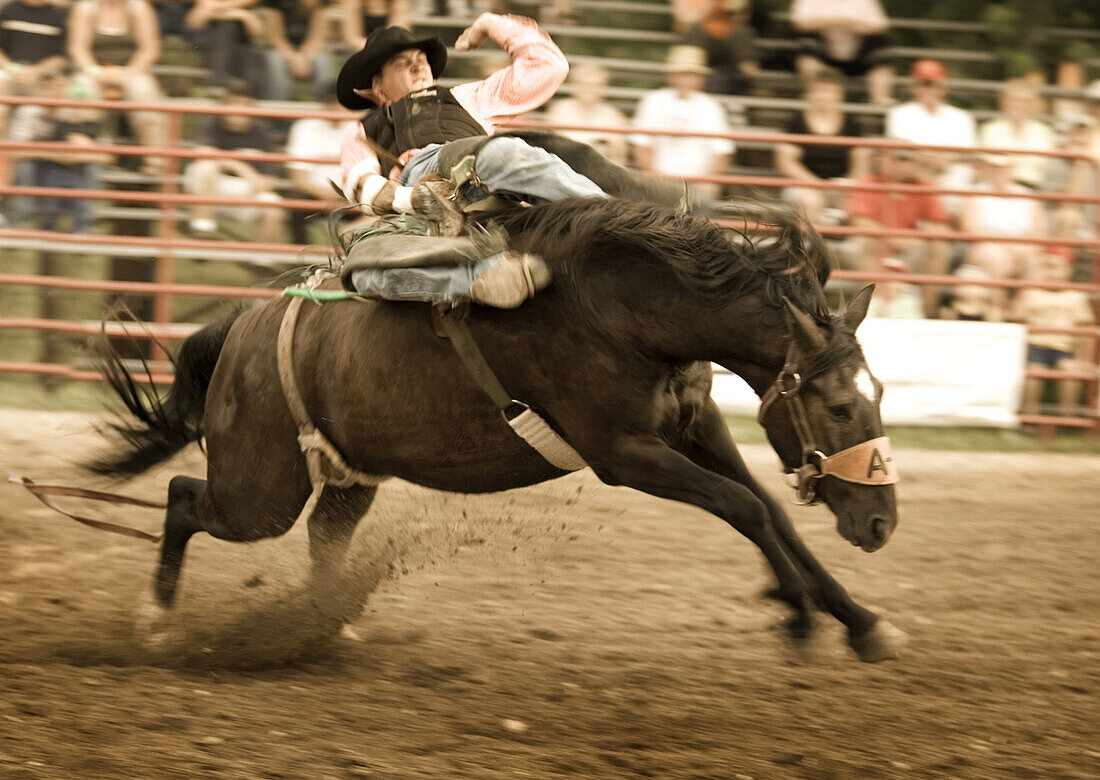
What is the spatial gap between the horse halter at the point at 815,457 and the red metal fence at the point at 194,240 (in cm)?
436

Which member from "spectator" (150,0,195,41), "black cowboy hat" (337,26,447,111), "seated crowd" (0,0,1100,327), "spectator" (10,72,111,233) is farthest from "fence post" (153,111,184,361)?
"black cowboy hat" (337,26,447,111)

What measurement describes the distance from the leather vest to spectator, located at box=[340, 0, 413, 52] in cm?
484

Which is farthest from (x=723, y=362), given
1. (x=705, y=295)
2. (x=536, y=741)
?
(x=536, y=741)

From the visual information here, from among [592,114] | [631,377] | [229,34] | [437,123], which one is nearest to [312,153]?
[229,34]

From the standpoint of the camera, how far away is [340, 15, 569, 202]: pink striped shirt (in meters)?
4.12

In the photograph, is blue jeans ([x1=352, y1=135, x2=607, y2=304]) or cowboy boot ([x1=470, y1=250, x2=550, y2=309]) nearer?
cowboy boot ([x1=470, y1=250, x2=550, y2=309])

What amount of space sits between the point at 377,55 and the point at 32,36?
5346 mm

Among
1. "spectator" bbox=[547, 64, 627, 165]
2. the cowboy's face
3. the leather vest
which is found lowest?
"spectator" bbox=[547, 64, 627, 165]

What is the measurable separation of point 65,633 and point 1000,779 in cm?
291

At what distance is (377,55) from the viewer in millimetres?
4082

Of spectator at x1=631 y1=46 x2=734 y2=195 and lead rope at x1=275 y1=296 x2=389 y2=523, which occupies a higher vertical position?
spectator at x1=631 y1=46 x2=734 y2=195

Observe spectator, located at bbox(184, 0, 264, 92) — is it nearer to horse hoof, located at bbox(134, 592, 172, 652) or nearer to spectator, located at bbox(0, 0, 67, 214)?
spectator, located at bbox(0, 0, 67, 214)

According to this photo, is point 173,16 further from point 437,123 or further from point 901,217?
point 437,123

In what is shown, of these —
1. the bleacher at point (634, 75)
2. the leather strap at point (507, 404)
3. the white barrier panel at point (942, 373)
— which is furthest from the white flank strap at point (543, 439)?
the bleacher at point (634, 75)
